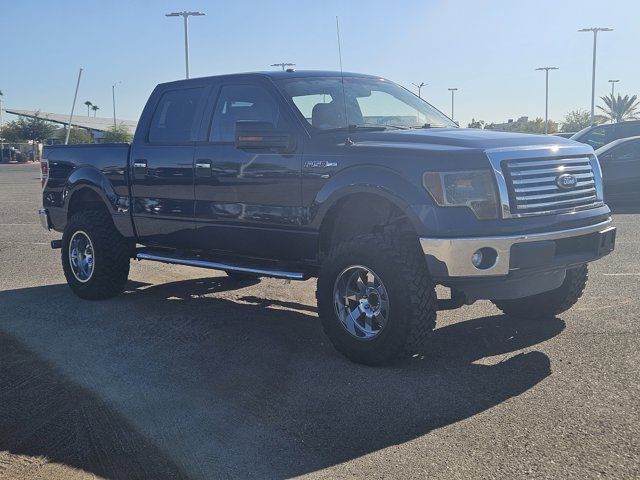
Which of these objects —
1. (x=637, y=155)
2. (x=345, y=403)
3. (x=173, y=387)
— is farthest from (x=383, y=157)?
(x=637, y=155)

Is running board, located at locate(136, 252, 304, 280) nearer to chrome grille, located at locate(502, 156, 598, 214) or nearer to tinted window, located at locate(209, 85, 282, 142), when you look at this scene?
tinted window, located at locate(209, 85, 282, 142)

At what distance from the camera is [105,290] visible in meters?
7.71

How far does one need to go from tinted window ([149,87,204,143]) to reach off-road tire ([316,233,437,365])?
2.34 metres

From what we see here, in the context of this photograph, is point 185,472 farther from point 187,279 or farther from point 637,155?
point 637,155

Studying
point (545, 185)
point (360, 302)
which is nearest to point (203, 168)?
point (360, 302)

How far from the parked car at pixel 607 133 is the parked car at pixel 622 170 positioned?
7.95ft

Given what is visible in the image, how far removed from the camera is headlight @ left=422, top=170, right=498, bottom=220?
4.95 meters

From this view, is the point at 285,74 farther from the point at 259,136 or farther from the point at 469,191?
the point at 469,191

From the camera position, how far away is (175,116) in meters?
7.19

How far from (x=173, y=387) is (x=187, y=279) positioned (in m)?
3.99

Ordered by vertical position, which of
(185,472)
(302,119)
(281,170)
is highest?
(302,119)

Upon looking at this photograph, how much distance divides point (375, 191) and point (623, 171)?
11.7m

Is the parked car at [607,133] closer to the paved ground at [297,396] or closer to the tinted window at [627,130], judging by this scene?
the tinted window at [627,130]

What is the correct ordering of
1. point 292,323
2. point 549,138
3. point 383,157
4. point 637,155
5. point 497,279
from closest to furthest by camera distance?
point 497,279, point 383,157, point 549,138, point 292,323, point 637,155
